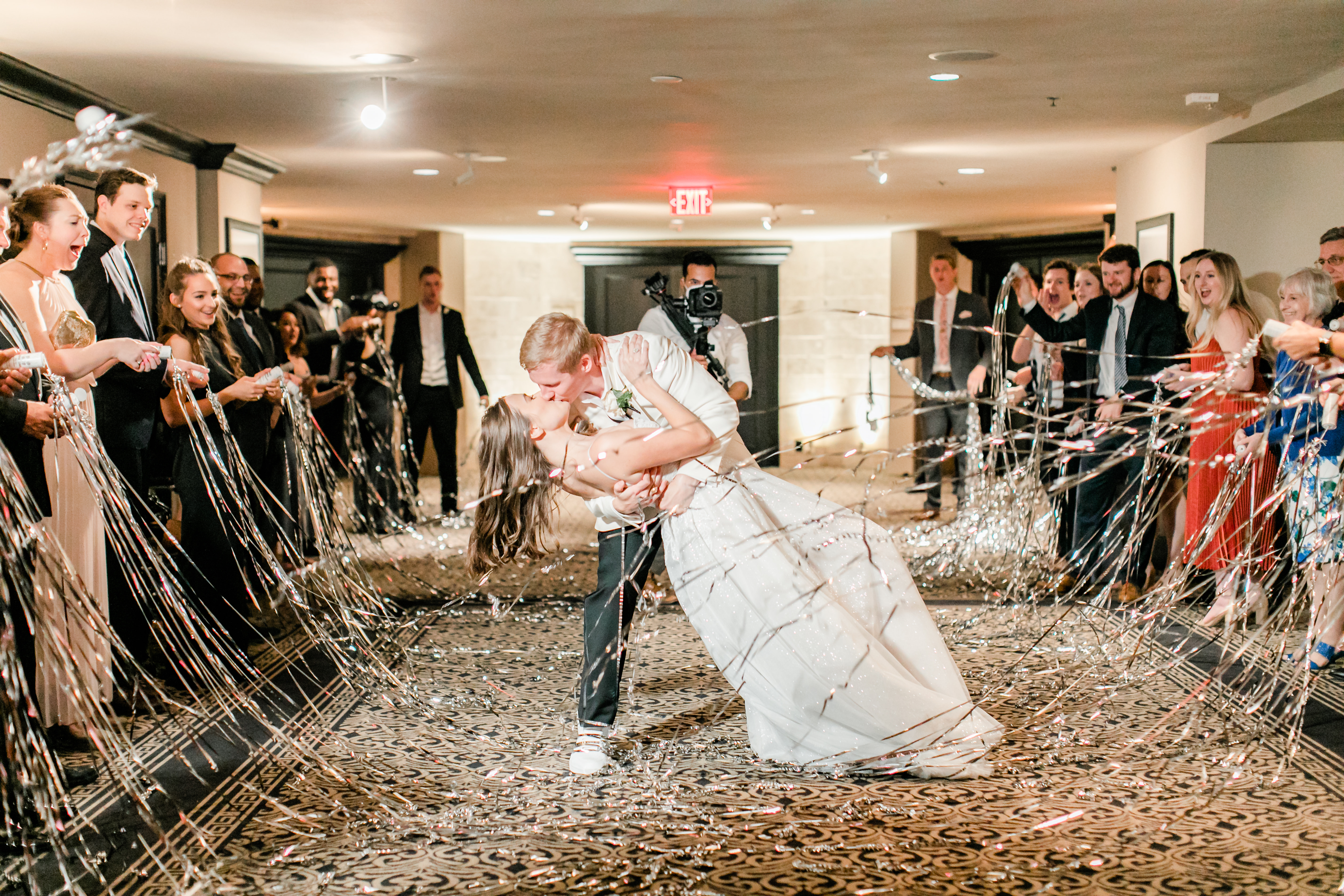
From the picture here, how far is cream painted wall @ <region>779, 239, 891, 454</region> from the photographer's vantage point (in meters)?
13.2

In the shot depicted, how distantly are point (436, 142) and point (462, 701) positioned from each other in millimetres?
4239

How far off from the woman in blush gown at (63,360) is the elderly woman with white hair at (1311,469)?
9.30 ft

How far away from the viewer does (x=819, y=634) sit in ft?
9.65

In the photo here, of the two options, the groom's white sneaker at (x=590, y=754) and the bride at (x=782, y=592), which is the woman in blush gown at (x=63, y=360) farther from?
the groom's white sneaker at (x=590, y=754)

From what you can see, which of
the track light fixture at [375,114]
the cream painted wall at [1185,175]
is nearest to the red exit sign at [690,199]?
the cream painted wall at [1185,175]

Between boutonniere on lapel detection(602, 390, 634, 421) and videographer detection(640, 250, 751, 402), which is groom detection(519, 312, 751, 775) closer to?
boutonniere on lapel detection(602, 390, 634, 421)

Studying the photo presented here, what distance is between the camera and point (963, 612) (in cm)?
509

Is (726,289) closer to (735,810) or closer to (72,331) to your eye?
(72,331)

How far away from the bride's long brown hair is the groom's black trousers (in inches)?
7.3

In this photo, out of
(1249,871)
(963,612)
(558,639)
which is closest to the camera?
(1249,871)

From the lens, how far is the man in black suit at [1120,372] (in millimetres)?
5121

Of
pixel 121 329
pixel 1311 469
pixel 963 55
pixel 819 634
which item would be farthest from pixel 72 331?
pixel 1311 469

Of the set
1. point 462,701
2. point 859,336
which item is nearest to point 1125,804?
point 462,701

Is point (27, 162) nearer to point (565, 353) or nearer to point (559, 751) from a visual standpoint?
point (565, 353)
